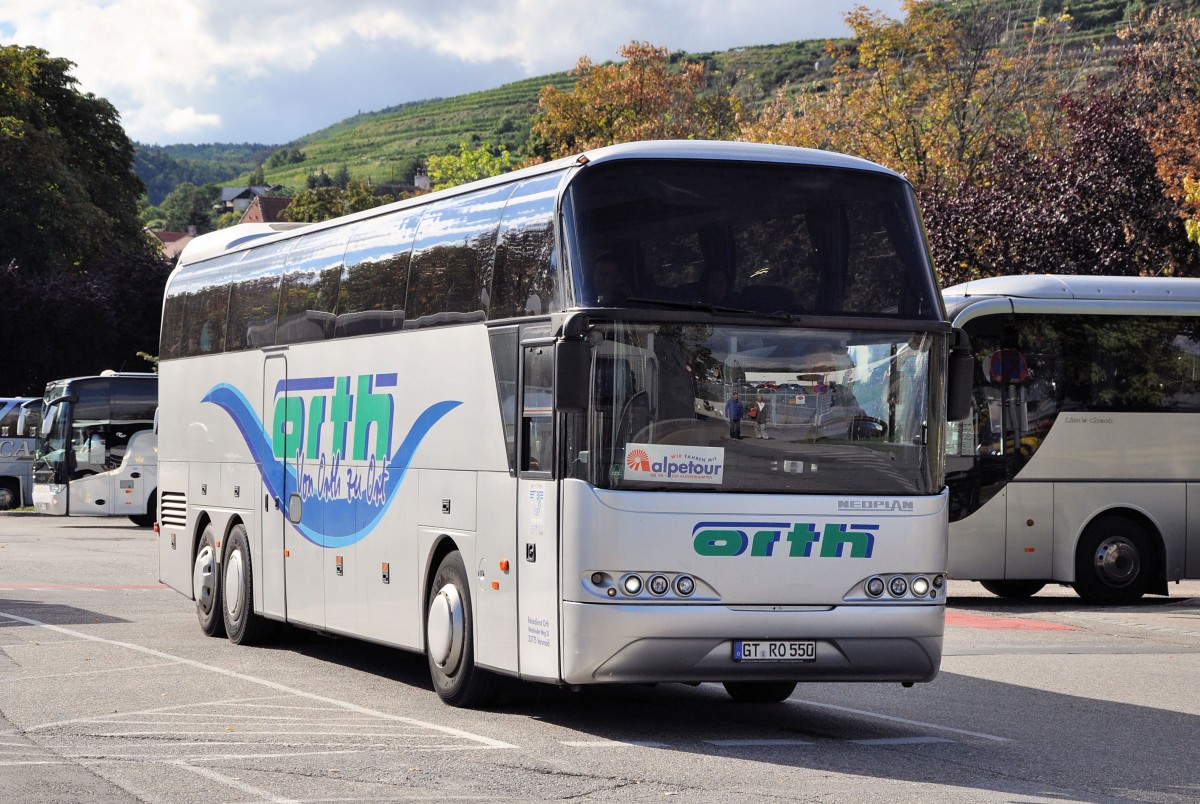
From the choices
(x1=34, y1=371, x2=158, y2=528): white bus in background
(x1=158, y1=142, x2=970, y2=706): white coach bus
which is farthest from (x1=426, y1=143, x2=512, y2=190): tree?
(x1=158, y1=142, x2=970, y2=706): white coach bus

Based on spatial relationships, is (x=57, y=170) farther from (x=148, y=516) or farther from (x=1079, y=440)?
(x=1079, y=440)

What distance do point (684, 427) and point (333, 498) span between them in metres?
4.70

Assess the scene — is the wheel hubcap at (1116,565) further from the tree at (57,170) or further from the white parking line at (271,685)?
the tree at (57,170)

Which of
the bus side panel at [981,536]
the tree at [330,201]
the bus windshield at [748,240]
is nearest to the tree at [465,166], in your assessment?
the tree at [330,201]

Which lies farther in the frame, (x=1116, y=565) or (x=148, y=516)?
(x=148, y=516)

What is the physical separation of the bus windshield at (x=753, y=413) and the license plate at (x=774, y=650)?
886 millimetres

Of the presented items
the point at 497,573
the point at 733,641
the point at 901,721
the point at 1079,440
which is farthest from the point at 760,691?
the point at 1079,440

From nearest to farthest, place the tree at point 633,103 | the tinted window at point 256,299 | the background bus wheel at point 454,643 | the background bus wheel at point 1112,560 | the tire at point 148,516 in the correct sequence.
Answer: the background bus wheel at point 454,643 → the tinted window at point 256,299 → the background bus wheel at point 1112,560 → the tire at point 148,516 → the tree at point 633,103

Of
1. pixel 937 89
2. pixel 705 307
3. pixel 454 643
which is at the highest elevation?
pixel 937 89

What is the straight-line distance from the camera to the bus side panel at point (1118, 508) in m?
20.3

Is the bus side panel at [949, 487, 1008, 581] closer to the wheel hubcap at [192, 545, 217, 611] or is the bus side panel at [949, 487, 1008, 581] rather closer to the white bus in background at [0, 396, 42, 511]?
the wheel hubcap at [192, 545, 217, 611]

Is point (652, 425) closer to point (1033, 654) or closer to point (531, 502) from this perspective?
point (531, 502)

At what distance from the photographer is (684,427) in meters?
9.94

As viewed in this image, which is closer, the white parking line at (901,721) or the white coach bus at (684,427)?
the white coach bus at (684,427)
